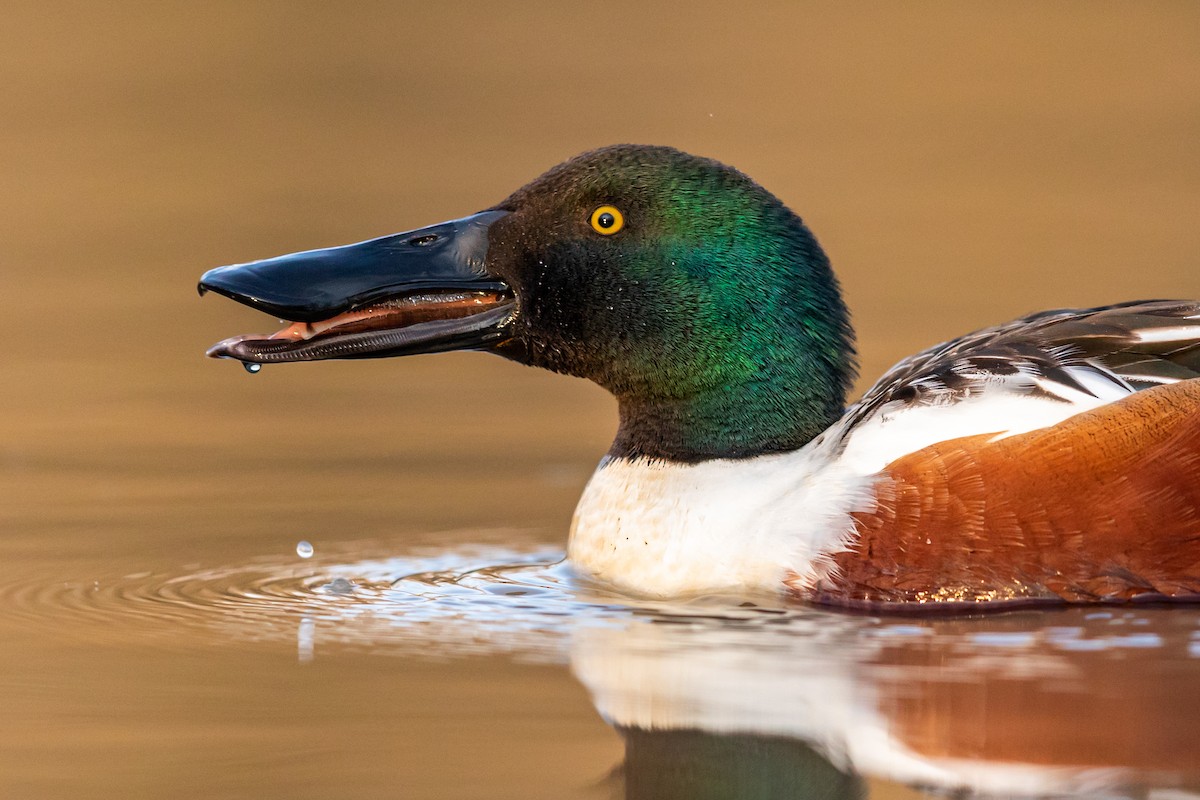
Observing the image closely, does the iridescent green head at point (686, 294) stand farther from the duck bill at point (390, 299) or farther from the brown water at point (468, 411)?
the brown water at point (468, 411)

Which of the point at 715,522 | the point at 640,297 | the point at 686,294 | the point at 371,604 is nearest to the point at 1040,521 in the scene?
the point at 715,522

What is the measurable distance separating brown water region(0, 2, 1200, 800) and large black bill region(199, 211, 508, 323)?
2.66 ft

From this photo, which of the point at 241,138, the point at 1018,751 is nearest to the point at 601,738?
the point at 1018,751

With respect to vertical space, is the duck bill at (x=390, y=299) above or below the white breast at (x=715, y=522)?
above

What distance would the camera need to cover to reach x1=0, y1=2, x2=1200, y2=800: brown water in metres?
4.36

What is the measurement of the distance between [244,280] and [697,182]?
1334 millimetres

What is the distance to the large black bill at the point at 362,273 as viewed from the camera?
5.87m

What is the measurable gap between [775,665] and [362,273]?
6.09 feet

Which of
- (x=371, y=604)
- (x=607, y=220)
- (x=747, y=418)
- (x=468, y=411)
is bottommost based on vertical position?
(x=371, y=604)

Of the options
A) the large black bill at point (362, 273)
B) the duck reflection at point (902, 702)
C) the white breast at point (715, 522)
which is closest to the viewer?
the duck reflection at point (902, 702)

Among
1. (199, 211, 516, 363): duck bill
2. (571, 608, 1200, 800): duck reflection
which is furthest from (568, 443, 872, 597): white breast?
(199, 211, 516, 363): duck bill

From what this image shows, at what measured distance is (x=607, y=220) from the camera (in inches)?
240

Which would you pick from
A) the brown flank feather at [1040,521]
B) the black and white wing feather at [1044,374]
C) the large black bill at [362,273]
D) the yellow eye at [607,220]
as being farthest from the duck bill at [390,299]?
the brown flank feather at [1040,521]

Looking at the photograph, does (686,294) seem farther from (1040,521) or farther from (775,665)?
(775,665)
